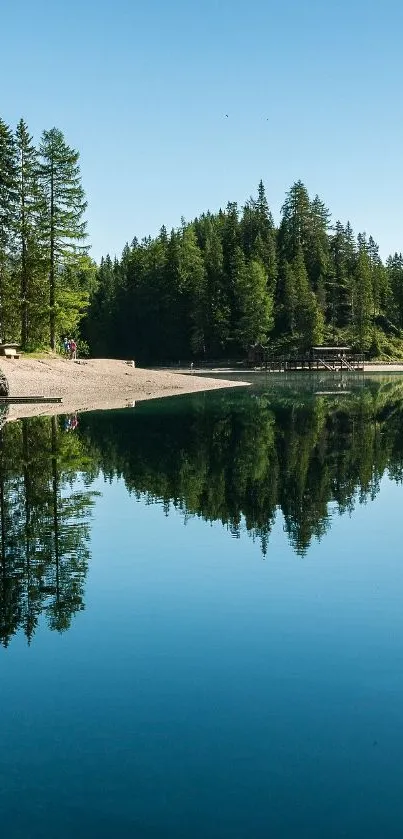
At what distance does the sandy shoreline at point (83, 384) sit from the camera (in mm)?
55094

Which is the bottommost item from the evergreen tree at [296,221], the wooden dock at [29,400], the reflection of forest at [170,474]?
the reflection of forest at [170,474]

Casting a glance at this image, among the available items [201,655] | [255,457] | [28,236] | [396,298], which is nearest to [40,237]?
[28,236]

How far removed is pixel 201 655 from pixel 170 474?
15900 mm

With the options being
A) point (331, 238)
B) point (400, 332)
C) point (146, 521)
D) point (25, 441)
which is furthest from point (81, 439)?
point (331, 238)

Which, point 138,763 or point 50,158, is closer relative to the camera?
point 138,763

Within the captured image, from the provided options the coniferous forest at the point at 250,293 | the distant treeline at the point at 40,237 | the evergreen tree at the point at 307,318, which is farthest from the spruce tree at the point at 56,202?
the evergreen tree at the point at 307,318

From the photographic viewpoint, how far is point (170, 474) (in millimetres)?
27594

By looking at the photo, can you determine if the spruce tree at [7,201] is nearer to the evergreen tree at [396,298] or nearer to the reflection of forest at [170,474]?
the reflection of forest at [170,474]

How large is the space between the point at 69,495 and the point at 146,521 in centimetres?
370

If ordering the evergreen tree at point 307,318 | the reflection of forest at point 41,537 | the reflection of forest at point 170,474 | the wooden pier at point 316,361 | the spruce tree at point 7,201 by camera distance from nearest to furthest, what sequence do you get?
the reflection of forest at point 41,537 < the reflection of forest at point 170,474 < the spruce tree at point 7,201 < the wooden pier at point 316,361 < the evergreen tree at point 307,318

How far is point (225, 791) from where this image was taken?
8258mm

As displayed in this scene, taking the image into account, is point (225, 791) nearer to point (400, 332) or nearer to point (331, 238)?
point (400, 332)

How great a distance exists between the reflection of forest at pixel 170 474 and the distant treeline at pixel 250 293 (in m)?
96.8

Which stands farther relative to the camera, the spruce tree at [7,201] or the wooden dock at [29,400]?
the spruce tree at [7,201]
